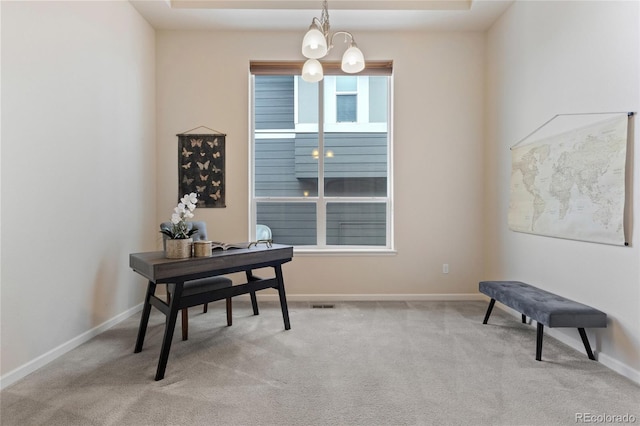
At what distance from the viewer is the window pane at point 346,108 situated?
424cm

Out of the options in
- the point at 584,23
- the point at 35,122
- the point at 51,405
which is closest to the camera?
the point at 51,405

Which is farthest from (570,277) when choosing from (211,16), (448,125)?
(211,16)

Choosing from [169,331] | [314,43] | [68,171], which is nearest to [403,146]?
[314,43]

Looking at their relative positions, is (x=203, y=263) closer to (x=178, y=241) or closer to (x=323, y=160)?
(x=178, y=241)

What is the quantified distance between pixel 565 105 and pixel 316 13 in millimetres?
2572

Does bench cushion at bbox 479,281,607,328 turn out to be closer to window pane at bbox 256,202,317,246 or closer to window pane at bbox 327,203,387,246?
window pane at bbox 327,203,387,246

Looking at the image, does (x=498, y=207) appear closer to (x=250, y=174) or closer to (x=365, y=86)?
(x=365, y=86)

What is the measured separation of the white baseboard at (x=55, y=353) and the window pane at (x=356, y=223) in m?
2.42

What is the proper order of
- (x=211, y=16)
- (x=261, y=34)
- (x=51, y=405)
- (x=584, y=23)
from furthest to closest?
(x=261, y=34) → (x=211, y=16) → (x=584, y=23) → (x=51, y=405)

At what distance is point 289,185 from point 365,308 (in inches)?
68.2

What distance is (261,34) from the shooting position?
13.3 feet

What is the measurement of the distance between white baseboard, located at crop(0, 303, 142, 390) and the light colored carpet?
0.05m

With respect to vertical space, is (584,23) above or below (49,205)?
above

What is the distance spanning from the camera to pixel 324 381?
215 centimetres
